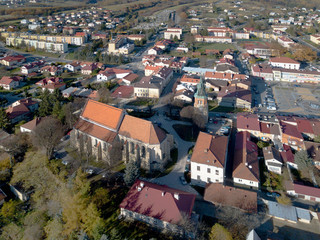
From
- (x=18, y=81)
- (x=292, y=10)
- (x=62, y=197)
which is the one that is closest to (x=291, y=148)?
(x=62, y=197)

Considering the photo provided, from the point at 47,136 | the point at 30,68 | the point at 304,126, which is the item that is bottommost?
the point at 30,68

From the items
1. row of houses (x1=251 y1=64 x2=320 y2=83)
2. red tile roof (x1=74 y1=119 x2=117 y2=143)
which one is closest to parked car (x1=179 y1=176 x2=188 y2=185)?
red tile roof (x1=74 y1=119 x2=117 y2=143)

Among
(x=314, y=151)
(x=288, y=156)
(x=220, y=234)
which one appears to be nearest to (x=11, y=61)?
(x=288, y=156)

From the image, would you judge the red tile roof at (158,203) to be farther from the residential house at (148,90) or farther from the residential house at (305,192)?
the residential house at (148,90)

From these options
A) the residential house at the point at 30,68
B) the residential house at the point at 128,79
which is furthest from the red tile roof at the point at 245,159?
the residential house at the point at 30,68

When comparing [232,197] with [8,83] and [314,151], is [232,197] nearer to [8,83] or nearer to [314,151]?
[314,151]

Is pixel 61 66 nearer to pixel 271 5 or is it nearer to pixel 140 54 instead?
pixel 140 54
